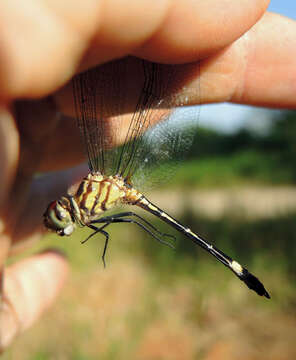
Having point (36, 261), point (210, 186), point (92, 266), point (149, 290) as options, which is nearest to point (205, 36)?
point (36, 261)

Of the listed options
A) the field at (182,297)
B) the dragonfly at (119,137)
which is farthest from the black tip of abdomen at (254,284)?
the field at (182,297)

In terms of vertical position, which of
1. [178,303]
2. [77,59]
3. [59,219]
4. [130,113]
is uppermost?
[77,59]

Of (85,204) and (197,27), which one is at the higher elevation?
(197,27)

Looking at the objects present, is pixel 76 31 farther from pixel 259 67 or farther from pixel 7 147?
pixel 259 67

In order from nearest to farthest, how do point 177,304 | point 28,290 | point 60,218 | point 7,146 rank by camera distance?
1. point 7,146
2. point 60,218
3. point 28,290
4. point 177,304

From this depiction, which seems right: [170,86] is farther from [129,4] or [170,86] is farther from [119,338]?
[119,338]

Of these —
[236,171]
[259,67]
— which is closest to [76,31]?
[259,67]

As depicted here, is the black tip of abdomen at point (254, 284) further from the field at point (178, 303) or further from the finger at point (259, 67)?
the field at point (178, 303)
